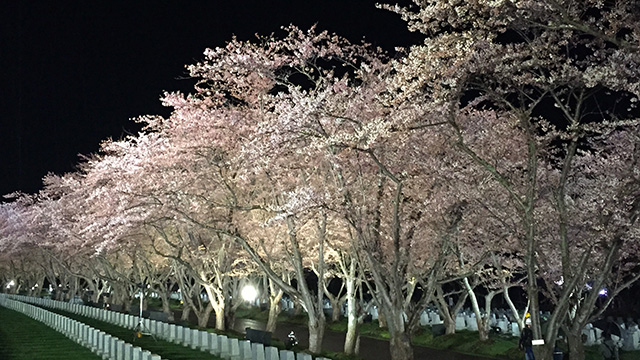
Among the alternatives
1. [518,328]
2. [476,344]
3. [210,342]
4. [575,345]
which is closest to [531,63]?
[575,345]

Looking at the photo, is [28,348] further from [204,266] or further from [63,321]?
[204,266]

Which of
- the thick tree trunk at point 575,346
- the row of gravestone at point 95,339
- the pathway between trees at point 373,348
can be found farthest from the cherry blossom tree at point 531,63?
the pathway between trees at point 373,348

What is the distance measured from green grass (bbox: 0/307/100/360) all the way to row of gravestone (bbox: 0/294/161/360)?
24cm

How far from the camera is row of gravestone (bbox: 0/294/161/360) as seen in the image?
1459 cm

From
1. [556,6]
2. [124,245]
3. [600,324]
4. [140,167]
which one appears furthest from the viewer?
[124,245]

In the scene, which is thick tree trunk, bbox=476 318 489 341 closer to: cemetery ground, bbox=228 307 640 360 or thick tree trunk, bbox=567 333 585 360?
cemetery ground, bbox=228 307 640 360

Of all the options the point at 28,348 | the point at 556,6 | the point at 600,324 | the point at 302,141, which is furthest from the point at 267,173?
the point at 600,324

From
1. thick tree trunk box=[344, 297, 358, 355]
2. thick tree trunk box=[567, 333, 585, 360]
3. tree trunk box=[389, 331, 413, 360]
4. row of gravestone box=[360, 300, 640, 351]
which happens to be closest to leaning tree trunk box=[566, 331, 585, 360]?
thick tree trunk box=[567, 333, 585, 360]

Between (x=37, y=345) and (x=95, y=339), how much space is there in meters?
4.35

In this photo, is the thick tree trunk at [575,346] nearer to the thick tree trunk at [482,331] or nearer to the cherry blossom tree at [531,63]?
the cherry blossom tree at [531,63]

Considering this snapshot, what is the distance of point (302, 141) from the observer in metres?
17.5

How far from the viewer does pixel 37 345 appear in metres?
23.6

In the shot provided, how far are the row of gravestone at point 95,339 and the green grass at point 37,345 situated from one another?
238 mm

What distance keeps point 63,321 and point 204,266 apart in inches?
288
